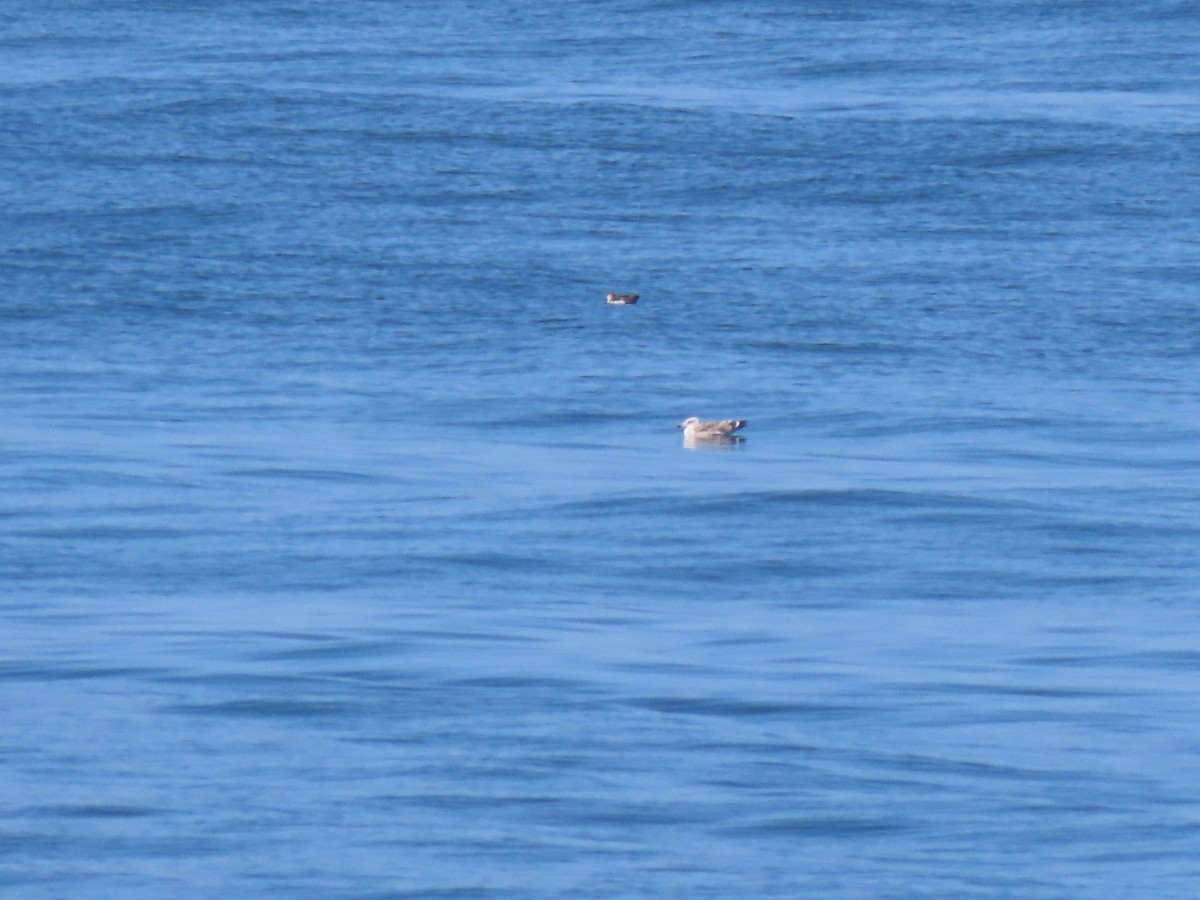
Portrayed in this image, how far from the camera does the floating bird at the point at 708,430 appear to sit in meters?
18.3

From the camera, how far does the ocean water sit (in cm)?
1018

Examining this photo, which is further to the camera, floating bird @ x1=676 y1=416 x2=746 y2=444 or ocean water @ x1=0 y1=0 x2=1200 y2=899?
floating bird @ x1=676 y1=416 x2=746 y2=444

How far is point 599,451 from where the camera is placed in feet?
59.8

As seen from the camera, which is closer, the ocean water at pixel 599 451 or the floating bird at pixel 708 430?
the ocean water at pixel 599 451

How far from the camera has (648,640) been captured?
12.7 metres

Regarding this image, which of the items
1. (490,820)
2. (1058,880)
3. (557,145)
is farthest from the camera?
(557,145)

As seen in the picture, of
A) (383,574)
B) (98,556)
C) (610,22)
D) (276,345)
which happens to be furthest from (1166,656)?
(610,22)

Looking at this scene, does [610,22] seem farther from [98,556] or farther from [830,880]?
[830,880]

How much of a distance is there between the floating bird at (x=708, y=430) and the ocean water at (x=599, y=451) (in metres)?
0.33

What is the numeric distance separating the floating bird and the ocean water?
13.0 inches

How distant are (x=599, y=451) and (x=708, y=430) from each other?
0.75m

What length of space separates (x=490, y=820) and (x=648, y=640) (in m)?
2.69

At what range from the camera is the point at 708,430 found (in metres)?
18.3

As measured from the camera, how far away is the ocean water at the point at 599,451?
10.2 meters
